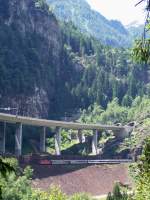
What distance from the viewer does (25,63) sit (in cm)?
17525

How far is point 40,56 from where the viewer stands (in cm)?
19250

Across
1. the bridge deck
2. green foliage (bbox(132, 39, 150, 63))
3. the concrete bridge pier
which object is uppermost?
green foliage (bbox(132, 39, 150, 63))

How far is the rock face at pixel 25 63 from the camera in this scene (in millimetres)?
164750

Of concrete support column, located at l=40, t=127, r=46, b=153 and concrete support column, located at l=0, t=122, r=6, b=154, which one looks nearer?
concrete support column, located at l=0, t=122, r=6, b=154

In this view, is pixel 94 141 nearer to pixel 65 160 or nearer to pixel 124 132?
pixel 124 132

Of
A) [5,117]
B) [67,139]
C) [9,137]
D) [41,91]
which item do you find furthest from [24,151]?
[41,91]

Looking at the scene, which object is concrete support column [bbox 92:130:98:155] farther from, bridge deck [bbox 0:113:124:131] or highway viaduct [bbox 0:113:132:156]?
bridge deck [bbox 0:113:124:131]

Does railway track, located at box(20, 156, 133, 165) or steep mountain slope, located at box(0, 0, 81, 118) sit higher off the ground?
steep mountain slope, located at box(0, 0, 81, 118)

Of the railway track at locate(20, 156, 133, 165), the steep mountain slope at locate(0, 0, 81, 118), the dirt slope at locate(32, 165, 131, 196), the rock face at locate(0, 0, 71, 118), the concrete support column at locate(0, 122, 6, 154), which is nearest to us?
the dirt slope at locate(32, 165, 131, 196)

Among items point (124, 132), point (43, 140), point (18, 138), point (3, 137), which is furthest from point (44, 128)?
point (124, 132)

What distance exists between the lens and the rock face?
165 meters

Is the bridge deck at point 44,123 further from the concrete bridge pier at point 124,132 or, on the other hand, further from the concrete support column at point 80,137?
the concrete support column at point 80,137

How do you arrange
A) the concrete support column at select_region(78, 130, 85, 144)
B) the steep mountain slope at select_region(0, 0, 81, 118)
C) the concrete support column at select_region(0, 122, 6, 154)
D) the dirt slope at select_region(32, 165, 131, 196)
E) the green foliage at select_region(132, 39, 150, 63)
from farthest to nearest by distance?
1. the steep mountain slope at select_region(0, 0, 81, 118)
2. the concrete support column at select_region(78, 130, 85, 144)
3. the concrete support column at select_region(0, 122, 6, 154)
4. the dirt slope at select_region(32, 165, 131, 196)
5. the green foliage at select_region(132, 39, 150, 63)

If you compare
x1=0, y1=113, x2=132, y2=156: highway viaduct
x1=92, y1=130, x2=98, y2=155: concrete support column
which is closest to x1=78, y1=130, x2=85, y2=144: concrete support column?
x1=0, y1=113, x2=132, y2=156: highway viaduct
